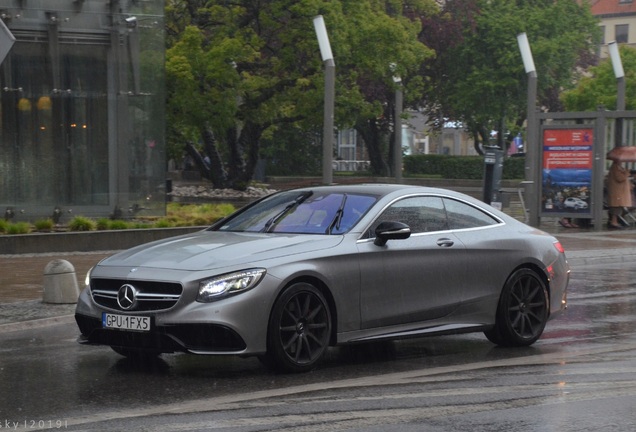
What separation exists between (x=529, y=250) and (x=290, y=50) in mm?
29784

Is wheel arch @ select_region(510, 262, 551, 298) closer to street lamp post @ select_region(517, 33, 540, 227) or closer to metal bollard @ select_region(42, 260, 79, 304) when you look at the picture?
metal bollard @ select_region(42, 260, 79, 304)

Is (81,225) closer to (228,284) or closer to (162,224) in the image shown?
(162,224)

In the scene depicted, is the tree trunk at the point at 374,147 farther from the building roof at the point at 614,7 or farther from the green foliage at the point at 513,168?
the building roof at the point at 614,7

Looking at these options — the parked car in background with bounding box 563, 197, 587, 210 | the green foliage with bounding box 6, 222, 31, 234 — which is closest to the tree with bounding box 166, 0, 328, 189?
the parked car in background with bounding box 563, 197, 587, 210

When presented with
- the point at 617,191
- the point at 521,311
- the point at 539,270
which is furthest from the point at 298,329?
the point at 617,191

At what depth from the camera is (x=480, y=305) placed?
1038 centimetres

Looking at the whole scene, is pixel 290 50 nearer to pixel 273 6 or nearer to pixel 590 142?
pixel 273 6

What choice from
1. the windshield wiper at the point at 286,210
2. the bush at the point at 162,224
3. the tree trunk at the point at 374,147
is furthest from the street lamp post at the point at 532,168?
the tree trunk at the point at 374,147

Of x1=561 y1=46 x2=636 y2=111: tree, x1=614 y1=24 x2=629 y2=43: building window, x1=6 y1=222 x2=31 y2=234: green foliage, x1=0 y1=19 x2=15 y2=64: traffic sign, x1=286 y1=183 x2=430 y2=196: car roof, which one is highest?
x1=614 y1=24 x2=629 y2=43: building window

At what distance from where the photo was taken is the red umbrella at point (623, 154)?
28322 millimetres

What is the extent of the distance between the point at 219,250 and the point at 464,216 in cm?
262

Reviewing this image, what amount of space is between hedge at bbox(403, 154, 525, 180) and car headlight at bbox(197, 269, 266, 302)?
173ft

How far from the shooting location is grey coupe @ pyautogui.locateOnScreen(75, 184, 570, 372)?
28.4ft

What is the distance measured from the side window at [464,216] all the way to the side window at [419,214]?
0.08 metres
